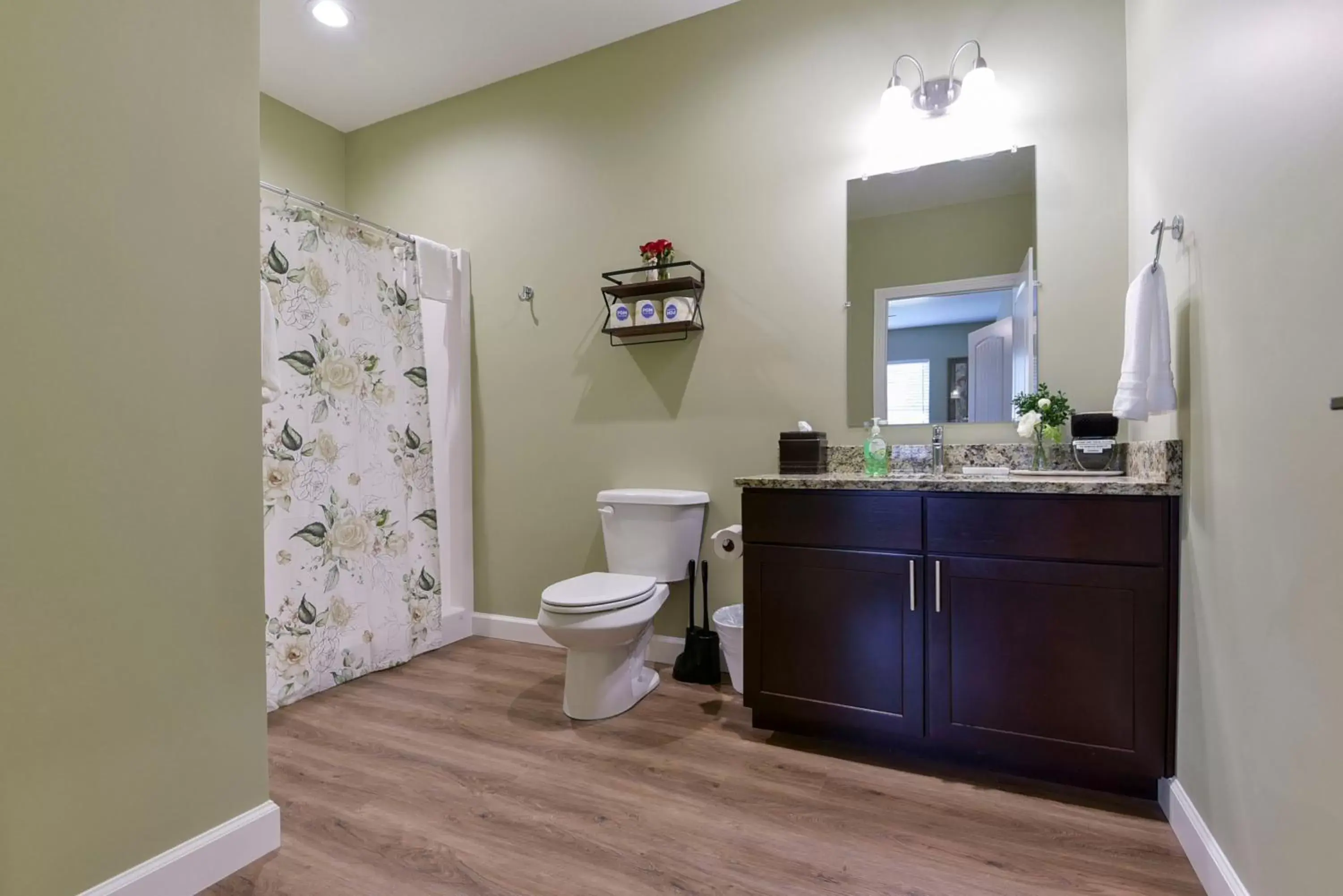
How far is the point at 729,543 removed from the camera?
231cm

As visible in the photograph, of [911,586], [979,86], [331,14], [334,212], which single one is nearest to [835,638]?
[911,586]

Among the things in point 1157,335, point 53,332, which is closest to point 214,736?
point 53,332

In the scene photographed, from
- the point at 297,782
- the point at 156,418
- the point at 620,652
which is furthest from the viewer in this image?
the point at 620,652

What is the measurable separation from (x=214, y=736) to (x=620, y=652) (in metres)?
1.20

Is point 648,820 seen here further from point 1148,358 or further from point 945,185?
point 945,185

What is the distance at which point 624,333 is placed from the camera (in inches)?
107

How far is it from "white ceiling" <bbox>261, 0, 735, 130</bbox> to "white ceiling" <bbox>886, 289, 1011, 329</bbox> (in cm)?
150

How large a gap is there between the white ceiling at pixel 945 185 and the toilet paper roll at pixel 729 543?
1.28 metres

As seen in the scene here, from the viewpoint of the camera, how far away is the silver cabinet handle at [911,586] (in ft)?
5.91

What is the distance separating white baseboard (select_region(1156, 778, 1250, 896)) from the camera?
122 centimetres

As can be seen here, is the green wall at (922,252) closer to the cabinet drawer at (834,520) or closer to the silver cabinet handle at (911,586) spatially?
the cabinet drawer at (834,520)

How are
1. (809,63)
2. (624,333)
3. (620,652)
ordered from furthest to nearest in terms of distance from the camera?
(624,333) → (809,63) → (620,652)

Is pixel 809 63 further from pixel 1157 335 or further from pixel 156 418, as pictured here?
pixel 156 418

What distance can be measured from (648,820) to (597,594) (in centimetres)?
74
